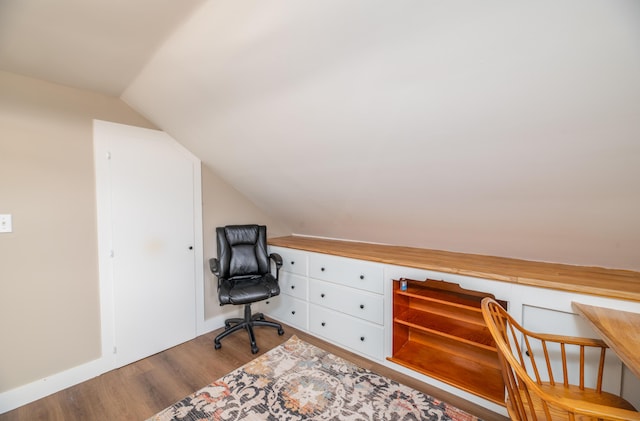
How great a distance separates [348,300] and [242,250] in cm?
124

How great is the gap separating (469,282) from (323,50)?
167cm

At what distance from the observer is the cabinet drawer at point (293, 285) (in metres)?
2.75

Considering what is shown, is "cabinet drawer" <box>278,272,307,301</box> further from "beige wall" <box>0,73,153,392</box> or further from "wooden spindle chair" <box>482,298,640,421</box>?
"wooden spindle chair" <box>482,298,640,421</box>

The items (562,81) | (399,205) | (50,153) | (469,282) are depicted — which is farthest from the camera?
(399,205)

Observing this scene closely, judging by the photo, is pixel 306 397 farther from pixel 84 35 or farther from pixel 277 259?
pixel 84 35

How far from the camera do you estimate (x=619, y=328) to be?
1.15 meters

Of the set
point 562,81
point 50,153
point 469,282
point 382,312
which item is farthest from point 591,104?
point 50,153

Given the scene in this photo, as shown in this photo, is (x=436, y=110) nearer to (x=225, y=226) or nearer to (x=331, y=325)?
(x=331, y=325)

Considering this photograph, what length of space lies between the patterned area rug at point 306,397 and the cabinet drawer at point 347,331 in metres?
0.18

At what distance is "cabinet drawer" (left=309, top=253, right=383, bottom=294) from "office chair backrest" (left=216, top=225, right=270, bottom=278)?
60 cm

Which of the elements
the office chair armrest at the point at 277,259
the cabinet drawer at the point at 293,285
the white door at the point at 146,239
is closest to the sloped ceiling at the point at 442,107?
the white door at the point at 146,239

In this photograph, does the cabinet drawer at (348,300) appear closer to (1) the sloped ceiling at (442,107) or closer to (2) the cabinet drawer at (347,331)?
(2) the cabinet drawer at (347,331)

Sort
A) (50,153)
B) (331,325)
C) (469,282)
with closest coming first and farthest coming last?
(469,282) < (50,153) < (331,325)

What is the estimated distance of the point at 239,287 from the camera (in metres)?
2.53
